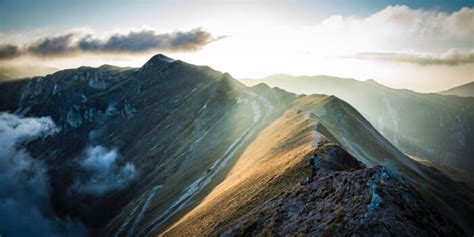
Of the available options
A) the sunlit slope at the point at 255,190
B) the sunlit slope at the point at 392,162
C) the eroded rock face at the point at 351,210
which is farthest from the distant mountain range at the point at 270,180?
the sunlit slope at the point at 392,162

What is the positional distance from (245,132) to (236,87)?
7250 centimetres

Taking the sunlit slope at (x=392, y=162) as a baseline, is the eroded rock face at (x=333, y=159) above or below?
above

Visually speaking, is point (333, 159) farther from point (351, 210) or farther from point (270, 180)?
point (351, 210)

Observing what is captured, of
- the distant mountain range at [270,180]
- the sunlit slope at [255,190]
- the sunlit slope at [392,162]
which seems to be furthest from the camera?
the sunlit slope at [392,162]

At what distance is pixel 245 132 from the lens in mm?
122500

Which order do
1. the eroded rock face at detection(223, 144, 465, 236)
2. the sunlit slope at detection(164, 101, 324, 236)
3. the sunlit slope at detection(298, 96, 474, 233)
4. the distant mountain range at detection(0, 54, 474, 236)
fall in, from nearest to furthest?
the eroded rock face at detection(223, 144, 465, 236)
the distant mountain range at detection(0, 54, 474, 236)
the sunlit slope at detection(164, 101, 324, 236)
the sunlit slope at detection(298, 96, 474, 233)

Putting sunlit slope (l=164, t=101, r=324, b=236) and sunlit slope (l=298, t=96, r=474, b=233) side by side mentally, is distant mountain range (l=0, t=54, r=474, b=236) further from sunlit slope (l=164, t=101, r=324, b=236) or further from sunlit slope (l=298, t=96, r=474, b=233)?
sunlit slope (l=298, t=96, r=474, b=233)

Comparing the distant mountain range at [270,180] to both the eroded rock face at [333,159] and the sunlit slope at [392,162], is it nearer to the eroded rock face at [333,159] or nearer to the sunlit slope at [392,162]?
the eroded rock face at [333,159]

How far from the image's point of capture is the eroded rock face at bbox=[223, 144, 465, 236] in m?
30.8

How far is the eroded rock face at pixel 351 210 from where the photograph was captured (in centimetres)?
3082

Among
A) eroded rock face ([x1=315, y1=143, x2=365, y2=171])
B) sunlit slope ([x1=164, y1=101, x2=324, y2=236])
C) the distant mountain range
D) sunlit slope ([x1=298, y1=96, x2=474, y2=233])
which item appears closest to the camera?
the distant mountain range

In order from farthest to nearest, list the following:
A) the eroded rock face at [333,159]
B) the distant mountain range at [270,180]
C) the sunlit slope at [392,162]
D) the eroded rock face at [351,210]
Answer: the sunlit slope at [392,162], the eroded rock face at [333,159], the distant mountain range at [270,180], the eroded rock face at [351,210]

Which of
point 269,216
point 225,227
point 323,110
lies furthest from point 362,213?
point 323,110

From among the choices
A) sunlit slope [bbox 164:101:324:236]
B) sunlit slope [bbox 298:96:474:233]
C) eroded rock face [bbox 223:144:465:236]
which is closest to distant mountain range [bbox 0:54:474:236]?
eroded rock face [bbox 223:144:465:236]
